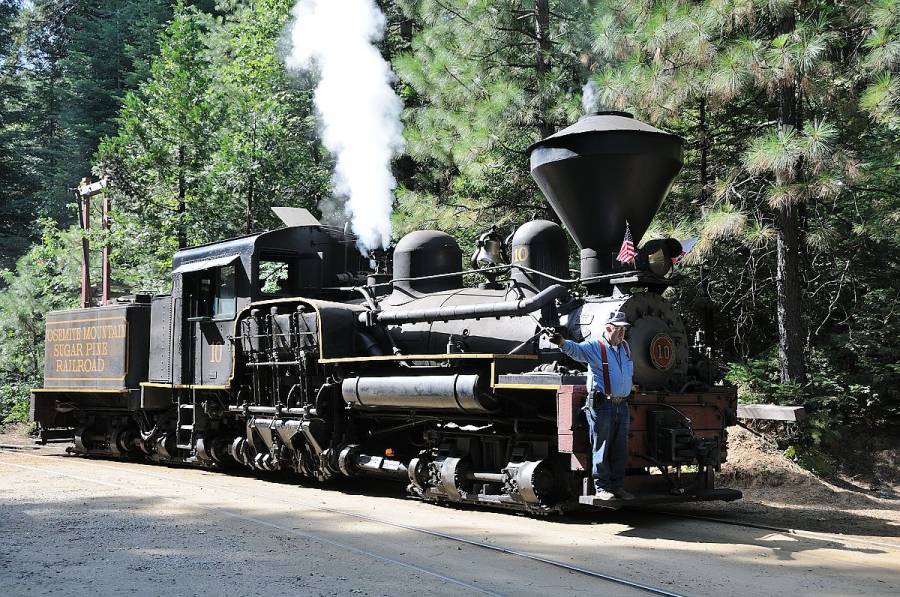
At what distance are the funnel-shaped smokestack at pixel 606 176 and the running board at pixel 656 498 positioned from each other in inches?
84.5

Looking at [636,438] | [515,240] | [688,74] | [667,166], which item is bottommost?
[636,438]

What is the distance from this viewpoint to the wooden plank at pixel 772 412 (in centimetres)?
930

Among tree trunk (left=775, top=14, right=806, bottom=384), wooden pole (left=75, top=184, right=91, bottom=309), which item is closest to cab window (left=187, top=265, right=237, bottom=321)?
tree trunk (left=775, top=14, right=806, bottom=384)

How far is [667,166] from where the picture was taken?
7852mm

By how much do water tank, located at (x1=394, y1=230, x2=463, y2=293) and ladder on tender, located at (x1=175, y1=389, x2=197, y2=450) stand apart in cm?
398

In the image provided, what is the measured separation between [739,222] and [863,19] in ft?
8.74

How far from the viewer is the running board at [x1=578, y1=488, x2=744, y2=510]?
6.73 m

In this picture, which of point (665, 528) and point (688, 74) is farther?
point (688, 74)

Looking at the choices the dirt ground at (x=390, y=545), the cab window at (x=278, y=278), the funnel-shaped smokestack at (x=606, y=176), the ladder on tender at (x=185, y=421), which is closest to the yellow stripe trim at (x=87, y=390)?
the ladder on tender at (x=185, y=421)

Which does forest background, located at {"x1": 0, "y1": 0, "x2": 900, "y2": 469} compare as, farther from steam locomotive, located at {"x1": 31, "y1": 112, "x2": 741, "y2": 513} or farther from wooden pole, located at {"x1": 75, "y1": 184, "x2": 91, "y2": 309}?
steam locomotive, located at {"x1": 31, "y1": 112, "x2": 741, "y2": 513}

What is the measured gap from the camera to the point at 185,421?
38.8 feet

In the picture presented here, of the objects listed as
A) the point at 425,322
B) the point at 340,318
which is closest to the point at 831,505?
the point at 425,322

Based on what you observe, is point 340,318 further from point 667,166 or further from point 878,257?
point 878,257

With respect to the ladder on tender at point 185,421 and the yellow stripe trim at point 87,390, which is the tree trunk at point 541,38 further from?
the yellow stripe trim at point 87,390
